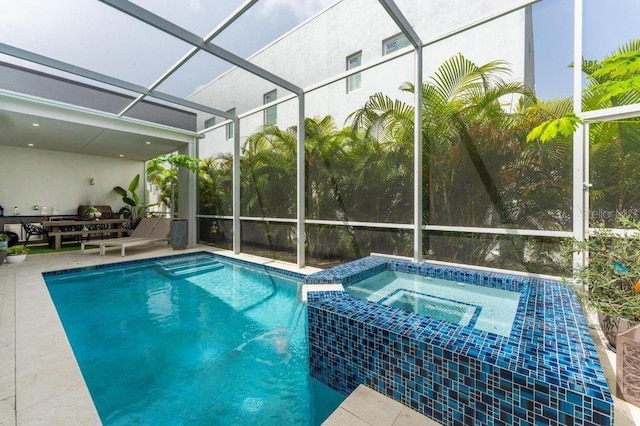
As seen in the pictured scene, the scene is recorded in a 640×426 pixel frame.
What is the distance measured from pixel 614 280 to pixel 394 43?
5.15m

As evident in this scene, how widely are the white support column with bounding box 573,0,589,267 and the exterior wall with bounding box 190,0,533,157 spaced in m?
0.51

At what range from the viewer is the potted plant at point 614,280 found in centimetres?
255

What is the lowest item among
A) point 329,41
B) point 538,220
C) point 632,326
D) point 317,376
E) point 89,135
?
point 317,376

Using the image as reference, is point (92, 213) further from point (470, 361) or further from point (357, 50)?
point (470, 361)

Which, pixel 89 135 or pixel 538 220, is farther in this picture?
pixel 89 135

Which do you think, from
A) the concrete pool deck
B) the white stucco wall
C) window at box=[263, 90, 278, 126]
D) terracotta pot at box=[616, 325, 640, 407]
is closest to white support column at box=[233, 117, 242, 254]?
window at box=[263, 90, 278, 126]

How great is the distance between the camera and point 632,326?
96.9 inches

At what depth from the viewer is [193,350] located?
10.7ft

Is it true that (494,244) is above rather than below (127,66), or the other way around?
below

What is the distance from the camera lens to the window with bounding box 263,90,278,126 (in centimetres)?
711

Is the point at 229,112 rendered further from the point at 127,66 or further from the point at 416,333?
the point at 416,333

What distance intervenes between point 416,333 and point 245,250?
665cm

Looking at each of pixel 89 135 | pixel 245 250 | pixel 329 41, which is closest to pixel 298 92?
pixel 329 41

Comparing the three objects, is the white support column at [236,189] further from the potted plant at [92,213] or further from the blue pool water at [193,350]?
the potted plant at [92,213]
